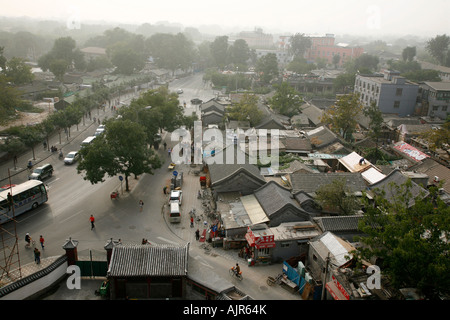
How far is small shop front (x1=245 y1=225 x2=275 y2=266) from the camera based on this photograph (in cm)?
2034

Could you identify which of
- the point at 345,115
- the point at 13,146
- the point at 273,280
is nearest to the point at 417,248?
the point at 273,280

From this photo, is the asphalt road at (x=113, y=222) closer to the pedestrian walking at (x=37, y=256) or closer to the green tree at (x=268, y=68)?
the pedestrian walking at (x=37, y=256)

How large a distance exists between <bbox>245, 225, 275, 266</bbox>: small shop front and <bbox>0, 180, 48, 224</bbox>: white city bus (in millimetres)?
14894

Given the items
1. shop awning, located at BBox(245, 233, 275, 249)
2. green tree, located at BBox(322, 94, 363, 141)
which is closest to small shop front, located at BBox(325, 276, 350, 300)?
shop awning, located at BBox(245, 233, 275, 249)

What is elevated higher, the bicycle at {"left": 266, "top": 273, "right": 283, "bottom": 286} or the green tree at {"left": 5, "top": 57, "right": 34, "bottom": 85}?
the green tree at {"left": 5, "top": 57, "right": 34, "bottom": 85}

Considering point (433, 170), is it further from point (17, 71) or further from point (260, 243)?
point (17, 71)

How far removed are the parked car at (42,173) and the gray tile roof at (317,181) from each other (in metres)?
20.1

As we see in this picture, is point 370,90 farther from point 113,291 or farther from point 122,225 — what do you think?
point 113,291

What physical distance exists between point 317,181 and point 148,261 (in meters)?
14.7

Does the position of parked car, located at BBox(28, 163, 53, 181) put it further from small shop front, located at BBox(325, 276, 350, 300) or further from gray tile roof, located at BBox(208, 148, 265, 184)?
small shop front, located at BBox(325, 276, 350, 300)

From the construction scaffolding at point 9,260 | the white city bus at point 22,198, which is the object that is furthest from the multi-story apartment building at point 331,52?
the construction scaffolding at point 9,260

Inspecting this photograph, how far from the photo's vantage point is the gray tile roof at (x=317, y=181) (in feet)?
87.2

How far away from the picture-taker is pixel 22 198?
24.3 metres

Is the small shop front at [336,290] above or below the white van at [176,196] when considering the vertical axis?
above
